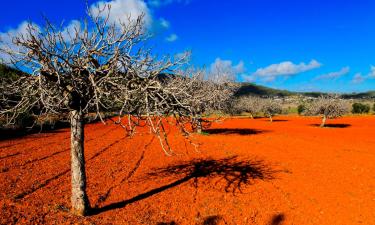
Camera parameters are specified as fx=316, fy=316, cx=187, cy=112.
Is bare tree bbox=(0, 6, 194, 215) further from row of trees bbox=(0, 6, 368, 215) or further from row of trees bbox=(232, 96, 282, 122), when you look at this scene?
row of trees bbox=(232, 96, 282, 122)

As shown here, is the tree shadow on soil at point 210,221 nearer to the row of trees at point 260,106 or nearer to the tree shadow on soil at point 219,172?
the tree shadow on soil at point 219,172

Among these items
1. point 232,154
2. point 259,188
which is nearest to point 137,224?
point 259,188

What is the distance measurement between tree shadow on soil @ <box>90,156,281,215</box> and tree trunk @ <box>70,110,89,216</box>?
2016 millimetres

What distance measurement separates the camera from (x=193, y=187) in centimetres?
1265

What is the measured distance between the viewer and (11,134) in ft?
97.9

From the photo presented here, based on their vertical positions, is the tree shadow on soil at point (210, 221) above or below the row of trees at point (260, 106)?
below

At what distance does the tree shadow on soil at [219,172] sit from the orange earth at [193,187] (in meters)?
0.04

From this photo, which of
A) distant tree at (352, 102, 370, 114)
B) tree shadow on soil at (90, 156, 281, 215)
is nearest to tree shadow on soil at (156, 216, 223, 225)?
tree shadow on soil at (90, 156, 281, 215)

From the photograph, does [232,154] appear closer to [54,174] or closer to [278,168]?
[278,168]

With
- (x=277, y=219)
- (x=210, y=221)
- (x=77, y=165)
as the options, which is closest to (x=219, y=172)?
(x=277, y=219)

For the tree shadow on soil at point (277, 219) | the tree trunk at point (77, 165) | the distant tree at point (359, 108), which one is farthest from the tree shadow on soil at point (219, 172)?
the distant tree at point (359, 108)

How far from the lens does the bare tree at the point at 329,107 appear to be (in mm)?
43938

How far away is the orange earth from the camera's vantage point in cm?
959

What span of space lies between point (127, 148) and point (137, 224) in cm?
1404
